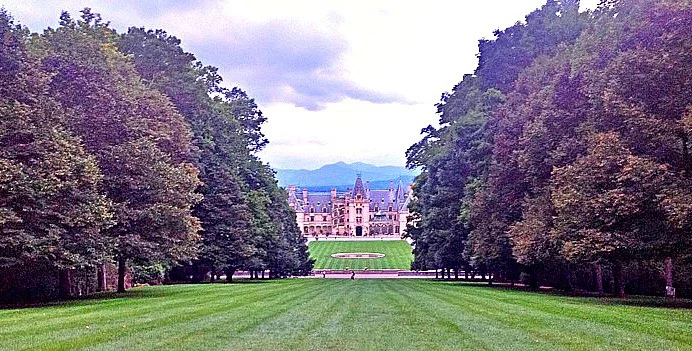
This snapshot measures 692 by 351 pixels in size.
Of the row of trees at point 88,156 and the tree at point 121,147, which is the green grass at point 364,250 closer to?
the row of trees at point 88,156

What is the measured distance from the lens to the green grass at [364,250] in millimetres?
113500

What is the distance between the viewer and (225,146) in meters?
57.2

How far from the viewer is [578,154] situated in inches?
1220

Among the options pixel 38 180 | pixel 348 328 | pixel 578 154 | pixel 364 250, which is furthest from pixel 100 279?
pixel 364 250

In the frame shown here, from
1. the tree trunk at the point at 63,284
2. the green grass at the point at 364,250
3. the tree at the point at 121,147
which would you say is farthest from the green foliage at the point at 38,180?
the green grass at the point at 364,250

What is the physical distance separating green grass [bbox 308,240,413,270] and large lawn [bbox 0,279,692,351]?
288 ft

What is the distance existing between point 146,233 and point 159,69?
2128cm

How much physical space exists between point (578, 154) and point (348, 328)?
682 inches

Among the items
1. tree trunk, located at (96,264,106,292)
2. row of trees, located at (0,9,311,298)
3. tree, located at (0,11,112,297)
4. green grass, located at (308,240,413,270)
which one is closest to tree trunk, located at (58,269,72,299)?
row of trees, located at (0,9,311,298)

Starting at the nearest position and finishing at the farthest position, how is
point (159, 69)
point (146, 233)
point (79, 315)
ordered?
1. point (79, 315)
2. point (146, 233)
3. point (159, 69)

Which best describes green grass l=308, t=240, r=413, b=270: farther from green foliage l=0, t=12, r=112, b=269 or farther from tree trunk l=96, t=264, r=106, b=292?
green foliage l=0, t=12, r=112, b=269

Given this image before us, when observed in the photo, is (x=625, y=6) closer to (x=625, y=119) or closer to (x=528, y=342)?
(x=625, y=119)

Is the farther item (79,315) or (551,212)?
(551,212)

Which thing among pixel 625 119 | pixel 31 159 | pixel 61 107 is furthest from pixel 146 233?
pixel 625 119
